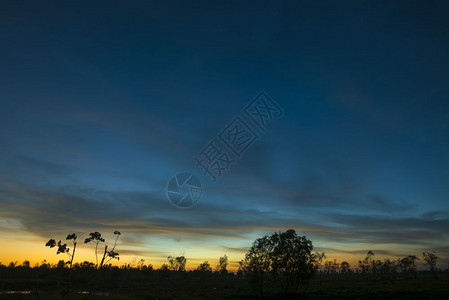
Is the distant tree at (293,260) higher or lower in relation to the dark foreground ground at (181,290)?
higher

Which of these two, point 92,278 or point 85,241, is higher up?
point 85,241

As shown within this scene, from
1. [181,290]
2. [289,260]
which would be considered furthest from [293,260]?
[181,290]

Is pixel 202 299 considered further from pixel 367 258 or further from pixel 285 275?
pixel 367 258

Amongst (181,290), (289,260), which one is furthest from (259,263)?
(181,290)

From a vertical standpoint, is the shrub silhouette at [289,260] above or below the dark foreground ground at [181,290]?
above

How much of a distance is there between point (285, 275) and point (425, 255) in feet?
481

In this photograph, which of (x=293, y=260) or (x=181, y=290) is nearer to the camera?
(x=293, y=260)

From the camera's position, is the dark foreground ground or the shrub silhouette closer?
the dark foreground ground

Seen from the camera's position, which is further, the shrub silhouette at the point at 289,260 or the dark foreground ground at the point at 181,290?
the shrub silhouette at the point at 289,260

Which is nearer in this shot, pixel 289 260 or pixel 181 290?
pixel 289 260

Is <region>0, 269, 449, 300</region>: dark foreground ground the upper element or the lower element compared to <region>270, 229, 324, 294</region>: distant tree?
lower

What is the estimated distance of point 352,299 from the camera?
62.3 metres

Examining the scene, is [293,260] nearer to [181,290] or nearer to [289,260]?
[289,260]

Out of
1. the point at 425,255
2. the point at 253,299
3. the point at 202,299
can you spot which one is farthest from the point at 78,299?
the point at 425,255
